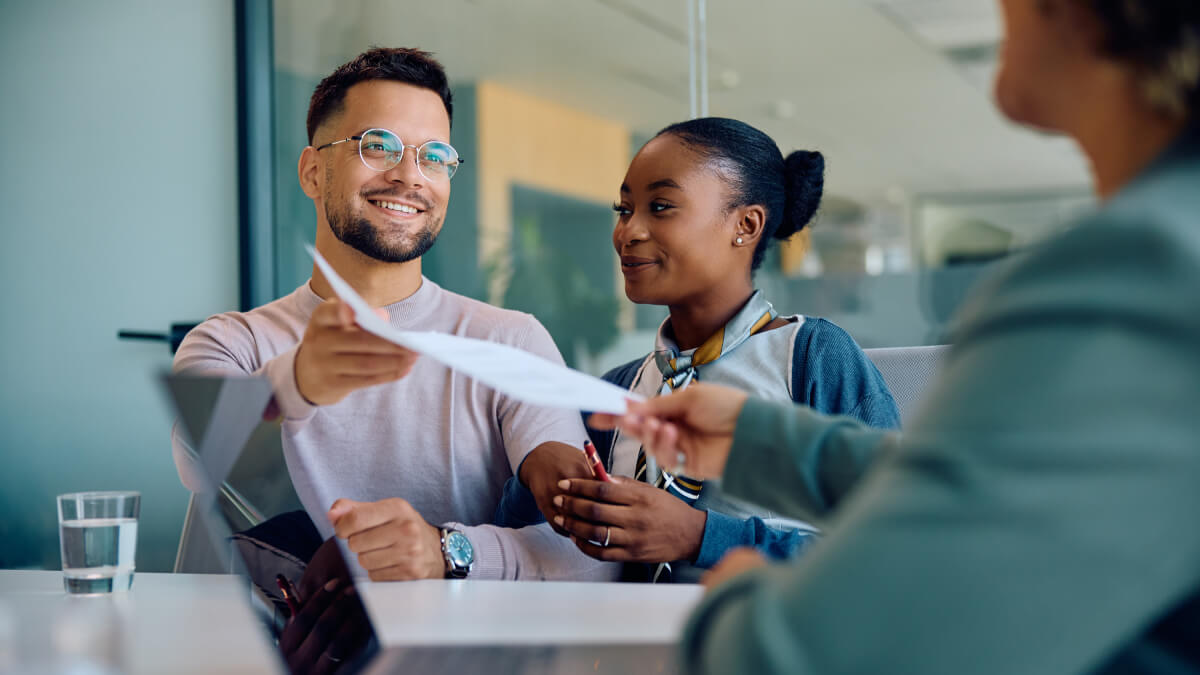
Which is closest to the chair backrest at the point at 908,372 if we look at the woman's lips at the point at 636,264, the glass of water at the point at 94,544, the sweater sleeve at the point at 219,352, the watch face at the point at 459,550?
the woman's lips at the point at 636,264

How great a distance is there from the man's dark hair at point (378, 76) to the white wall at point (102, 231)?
2009mm

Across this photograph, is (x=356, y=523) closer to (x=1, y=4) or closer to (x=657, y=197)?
(x=657, y=197)

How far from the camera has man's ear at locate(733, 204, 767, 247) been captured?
5.89ft

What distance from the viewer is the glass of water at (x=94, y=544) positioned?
1.00 m

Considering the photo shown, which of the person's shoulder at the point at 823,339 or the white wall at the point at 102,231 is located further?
the white wall at the point at 102,231

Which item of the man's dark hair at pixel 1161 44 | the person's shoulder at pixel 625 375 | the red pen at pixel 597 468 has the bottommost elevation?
the person's shoulder at pixel 625 375

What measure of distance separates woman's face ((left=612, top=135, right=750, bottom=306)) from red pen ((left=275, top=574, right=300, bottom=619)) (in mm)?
945

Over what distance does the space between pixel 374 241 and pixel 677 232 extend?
0.53 metres

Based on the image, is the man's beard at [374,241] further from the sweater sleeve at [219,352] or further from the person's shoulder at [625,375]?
the person's shoulder at [625,375]

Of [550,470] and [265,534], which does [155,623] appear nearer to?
[265,534]

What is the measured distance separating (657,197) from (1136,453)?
1.40m

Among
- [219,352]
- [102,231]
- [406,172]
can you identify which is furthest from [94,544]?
[102,231]

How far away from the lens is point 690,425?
2.91ft

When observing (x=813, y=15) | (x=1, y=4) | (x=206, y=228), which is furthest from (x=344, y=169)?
(x=1, y=4)
